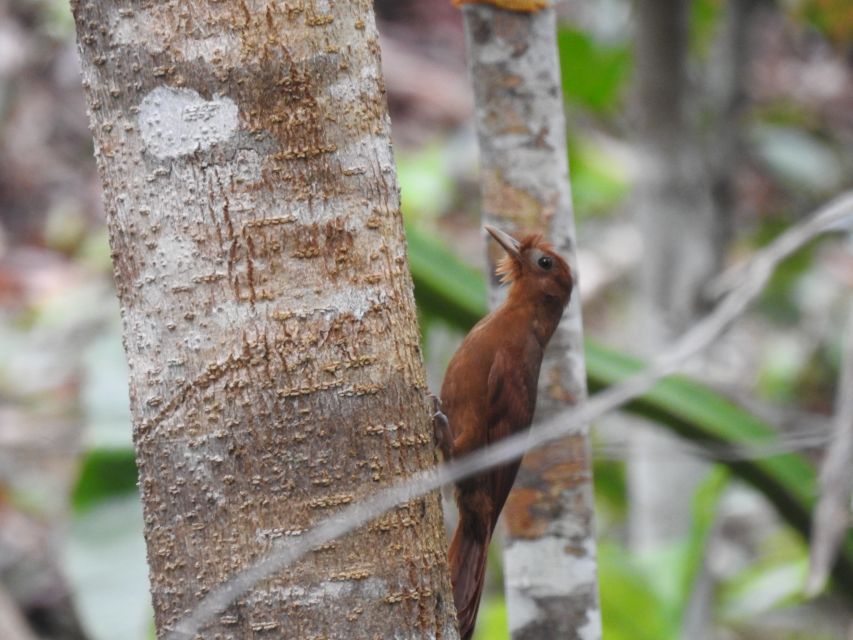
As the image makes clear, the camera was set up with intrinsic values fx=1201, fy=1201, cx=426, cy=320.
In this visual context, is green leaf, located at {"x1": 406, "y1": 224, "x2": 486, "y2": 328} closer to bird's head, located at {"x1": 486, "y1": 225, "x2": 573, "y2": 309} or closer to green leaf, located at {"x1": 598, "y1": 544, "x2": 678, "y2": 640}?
bird's head, located at {"x1": 486, "y1": 225, "x2": 573, "y2": 309}

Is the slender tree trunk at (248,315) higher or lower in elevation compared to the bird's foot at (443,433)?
higher

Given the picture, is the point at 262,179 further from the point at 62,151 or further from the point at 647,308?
the point at 62,151

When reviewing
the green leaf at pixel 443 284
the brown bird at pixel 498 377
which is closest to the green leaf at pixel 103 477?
the green leaf at pixel 443 284

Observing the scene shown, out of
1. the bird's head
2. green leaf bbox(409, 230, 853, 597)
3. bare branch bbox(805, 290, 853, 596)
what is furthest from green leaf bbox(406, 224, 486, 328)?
bare branch bbox(805, 290, 853, 596)

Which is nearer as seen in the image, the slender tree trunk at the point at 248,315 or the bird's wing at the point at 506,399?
the slender tree trunk at the point at 248,315

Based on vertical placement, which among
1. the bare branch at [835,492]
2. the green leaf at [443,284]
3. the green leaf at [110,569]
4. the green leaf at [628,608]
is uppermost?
the green leaf at [443,284]

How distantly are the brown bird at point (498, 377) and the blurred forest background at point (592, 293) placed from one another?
1.04 feet

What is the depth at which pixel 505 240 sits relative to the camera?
2531 mm

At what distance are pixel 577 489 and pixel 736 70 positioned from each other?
2981mm

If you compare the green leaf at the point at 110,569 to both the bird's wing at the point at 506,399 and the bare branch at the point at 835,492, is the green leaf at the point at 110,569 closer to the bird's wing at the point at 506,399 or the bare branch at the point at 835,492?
the bird's wing at the point at 506,399

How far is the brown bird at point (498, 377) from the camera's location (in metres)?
2.51

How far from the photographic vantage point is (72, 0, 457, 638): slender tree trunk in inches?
61.4

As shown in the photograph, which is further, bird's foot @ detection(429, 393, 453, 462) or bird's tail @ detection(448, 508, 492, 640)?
bird's foot @ detection(429, 393, 453, 462)

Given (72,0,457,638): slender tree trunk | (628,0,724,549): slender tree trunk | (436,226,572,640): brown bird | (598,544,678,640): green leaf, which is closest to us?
(72,0,457,638): slender tree trunk
